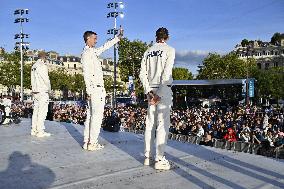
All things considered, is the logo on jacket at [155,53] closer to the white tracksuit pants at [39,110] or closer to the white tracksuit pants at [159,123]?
the white tracksuit pants at [159,123]

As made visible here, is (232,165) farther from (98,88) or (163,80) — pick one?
(98,88)

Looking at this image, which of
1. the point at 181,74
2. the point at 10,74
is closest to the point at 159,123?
the point at 10,74

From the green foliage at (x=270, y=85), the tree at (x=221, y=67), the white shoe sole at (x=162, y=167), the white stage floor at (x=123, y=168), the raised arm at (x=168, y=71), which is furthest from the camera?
the green foliage at (x=270, y=85)

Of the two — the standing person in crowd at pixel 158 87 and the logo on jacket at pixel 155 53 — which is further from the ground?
the logo on jacket at pixel 155 53

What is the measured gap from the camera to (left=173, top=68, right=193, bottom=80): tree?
103312 mm

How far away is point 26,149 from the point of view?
689cm

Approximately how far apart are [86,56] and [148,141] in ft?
6.70

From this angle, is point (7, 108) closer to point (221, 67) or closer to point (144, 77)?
point (144, 77)

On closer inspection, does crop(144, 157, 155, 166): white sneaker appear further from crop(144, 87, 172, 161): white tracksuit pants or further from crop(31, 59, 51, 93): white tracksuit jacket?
crop(31, 59, 51, 93): white tracksuit jacket

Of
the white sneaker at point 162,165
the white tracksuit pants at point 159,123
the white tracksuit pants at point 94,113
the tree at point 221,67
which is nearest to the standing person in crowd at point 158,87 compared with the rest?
the white tracksuit pants at point 159,123

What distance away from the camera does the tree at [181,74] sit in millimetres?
103312

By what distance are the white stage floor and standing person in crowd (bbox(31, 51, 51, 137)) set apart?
A: 1.08 metres

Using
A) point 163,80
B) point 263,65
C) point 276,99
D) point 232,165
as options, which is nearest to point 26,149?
point 163,80

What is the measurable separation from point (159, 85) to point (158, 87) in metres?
0.04
